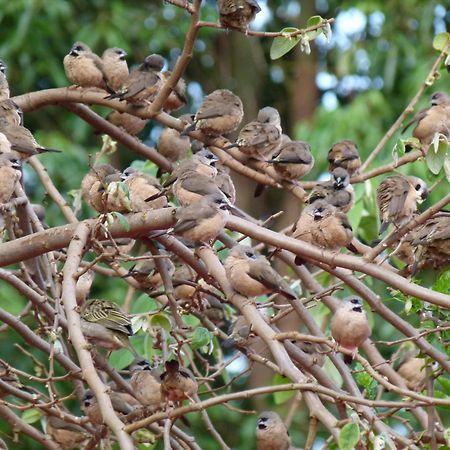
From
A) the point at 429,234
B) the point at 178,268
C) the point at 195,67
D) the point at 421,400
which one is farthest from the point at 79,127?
the point at 421,400

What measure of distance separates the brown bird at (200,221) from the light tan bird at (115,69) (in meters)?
2.32

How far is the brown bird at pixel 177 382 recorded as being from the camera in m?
5.12

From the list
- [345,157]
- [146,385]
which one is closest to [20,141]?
[146,385]

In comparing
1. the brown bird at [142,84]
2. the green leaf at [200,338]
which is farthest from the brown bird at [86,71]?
the green leaf at [200,338]

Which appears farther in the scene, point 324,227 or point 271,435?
point 271,435

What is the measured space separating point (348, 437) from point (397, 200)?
2.36m

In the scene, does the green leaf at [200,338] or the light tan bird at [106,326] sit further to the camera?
the light tan bird at [106,326]

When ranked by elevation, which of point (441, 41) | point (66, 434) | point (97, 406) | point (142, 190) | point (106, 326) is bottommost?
point (66, 434)

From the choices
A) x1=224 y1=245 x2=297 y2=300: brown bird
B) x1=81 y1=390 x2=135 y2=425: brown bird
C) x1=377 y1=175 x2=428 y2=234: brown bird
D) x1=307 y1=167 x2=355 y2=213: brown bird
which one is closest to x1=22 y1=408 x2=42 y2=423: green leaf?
x1=81 y1=390 x2=135 y2=425: brown bird

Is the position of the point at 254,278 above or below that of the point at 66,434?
above

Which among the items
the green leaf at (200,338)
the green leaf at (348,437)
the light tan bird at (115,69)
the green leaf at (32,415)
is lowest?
the green leaf at (32,415)

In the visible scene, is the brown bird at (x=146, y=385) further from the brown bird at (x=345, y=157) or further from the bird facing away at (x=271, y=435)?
the brown bird at (x=345, y=157)

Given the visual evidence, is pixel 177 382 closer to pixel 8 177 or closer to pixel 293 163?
pixel 8 177

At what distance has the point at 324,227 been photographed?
543cm
